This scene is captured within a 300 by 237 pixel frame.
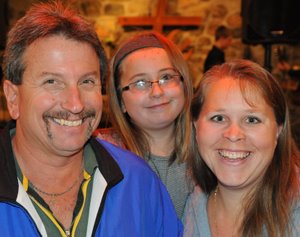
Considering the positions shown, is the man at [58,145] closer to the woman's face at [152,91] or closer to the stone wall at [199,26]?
the woman's face at [152,91]

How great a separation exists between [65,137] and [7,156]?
216mm

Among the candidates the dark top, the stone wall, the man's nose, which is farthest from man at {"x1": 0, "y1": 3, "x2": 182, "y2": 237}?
the stone wall

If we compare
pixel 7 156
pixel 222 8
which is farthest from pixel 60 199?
pixel 222 8

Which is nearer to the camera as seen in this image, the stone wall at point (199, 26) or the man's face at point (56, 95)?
the man's face at point (56, 95)

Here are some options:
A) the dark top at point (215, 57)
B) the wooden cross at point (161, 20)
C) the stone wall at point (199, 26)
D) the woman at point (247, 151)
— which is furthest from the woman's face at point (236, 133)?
the stone wall at point (199, 26)

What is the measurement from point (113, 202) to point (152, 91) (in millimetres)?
818

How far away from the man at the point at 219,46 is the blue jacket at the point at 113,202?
432cm

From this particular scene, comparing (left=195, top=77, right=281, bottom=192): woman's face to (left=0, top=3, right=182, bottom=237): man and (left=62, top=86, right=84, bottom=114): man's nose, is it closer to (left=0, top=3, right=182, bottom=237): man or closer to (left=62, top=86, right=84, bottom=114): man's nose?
(left=0, top=3, right=182, bottom=237): man

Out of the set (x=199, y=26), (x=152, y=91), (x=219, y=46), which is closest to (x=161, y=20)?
(x=199, y=26)

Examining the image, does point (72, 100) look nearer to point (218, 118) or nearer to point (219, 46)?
point (218, 118)

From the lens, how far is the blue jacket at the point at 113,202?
4.66 ft

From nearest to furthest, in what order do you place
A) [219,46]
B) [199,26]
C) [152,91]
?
[152,91], [219,46], [199,26]

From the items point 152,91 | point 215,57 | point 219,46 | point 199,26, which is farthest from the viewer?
point 199,26

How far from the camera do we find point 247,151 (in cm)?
162
